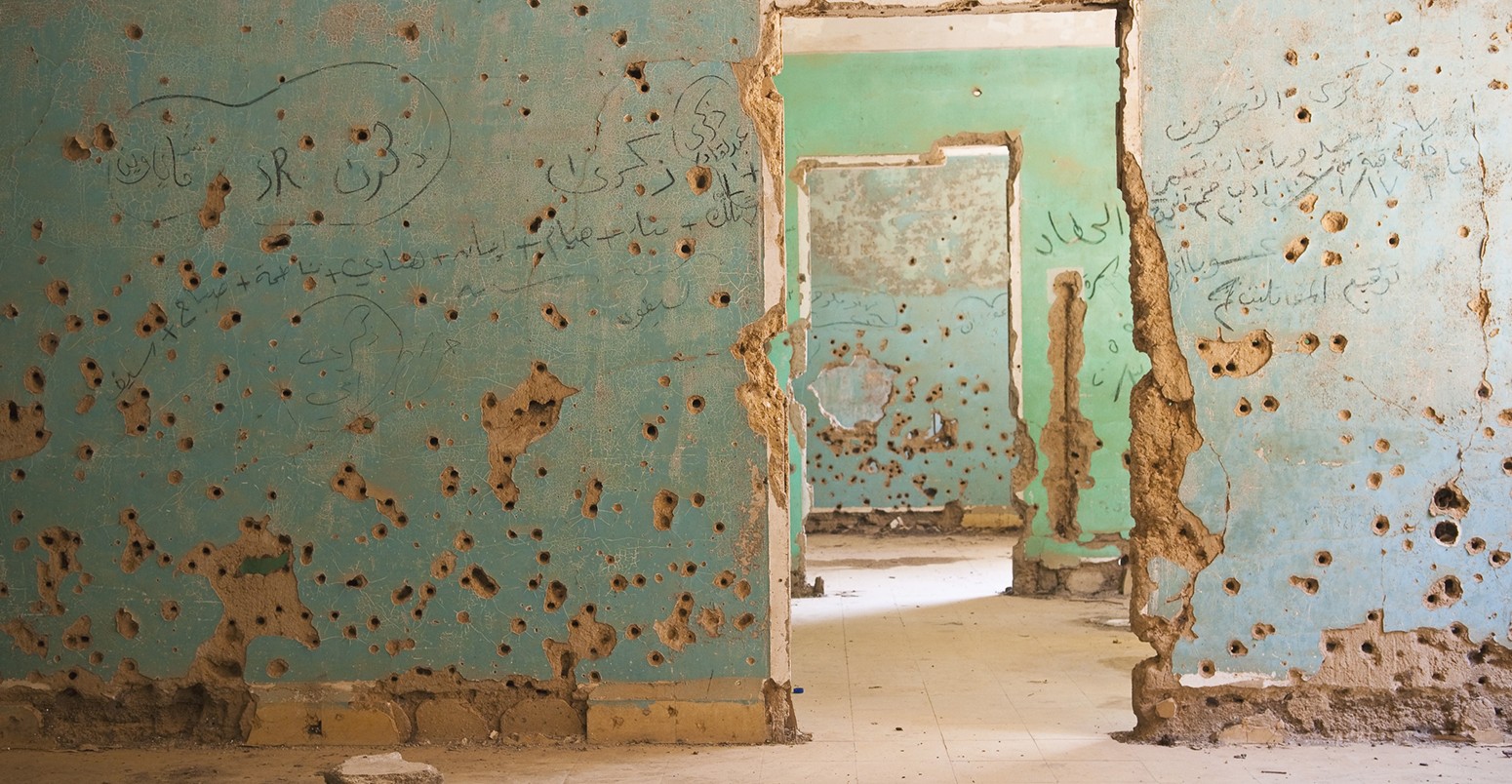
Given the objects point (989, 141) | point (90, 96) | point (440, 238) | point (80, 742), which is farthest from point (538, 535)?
point (989, 141)

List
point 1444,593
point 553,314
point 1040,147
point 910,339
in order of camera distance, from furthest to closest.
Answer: point 910,339
point 1040,147
point 553,314
point 1444,593

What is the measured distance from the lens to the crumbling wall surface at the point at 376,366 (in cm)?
430

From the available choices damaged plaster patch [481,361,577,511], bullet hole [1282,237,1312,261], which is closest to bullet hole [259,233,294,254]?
damaged plaster patch [481,361,577,511]

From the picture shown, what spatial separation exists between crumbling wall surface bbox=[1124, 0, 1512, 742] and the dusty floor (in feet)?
0.91

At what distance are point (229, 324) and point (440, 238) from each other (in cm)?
82

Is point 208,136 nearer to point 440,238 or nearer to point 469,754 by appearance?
point 440,238

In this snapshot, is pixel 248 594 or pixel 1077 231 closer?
pixel 248 594

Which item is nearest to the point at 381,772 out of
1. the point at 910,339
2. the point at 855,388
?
the point at 855,388

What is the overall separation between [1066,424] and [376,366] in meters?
4.92

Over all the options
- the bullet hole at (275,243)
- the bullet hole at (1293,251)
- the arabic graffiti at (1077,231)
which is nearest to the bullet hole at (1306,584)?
the bullet hole at (1293,251)

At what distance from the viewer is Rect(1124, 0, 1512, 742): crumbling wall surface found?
165 inches

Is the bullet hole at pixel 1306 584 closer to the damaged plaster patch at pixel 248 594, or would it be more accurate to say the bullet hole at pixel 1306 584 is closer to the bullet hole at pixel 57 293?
the damaged plaster patch at pixel 248 594

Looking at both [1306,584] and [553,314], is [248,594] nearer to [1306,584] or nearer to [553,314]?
[553,314]

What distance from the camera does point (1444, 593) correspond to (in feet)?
13.8
